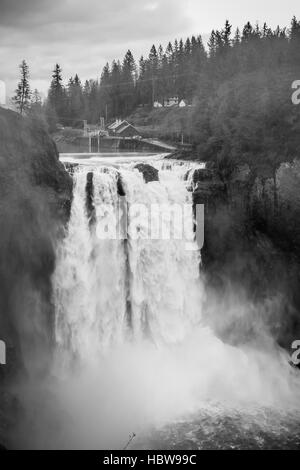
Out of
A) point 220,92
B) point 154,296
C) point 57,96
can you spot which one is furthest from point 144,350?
point 57,96

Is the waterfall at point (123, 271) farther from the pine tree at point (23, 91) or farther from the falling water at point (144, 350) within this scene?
the pine tree at point (23, 91)

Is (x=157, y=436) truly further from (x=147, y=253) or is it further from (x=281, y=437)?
(x=147, y=253)

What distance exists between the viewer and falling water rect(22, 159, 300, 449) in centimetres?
2425

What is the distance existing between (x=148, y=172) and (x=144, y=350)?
38.9 ft

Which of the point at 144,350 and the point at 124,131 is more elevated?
the point at 124,131


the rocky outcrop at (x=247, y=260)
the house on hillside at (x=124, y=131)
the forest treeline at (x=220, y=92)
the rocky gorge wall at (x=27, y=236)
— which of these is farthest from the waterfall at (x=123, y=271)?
the house on hillside at (x=124, y=131)

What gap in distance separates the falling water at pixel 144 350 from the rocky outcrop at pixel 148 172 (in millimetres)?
468

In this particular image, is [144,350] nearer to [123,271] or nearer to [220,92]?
[123,271]

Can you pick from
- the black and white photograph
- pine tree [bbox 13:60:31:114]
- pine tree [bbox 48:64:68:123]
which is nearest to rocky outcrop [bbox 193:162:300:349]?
the black and white photograph

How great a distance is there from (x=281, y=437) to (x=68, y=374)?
1218 centimetres

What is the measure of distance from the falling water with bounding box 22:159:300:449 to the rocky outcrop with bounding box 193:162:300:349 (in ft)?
4.49

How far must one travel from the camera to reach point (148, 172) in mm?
31750

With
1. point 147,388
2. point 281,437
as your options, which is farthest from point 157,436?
point 281,437

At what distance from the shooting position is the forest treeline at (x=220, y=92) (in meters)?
38.0
